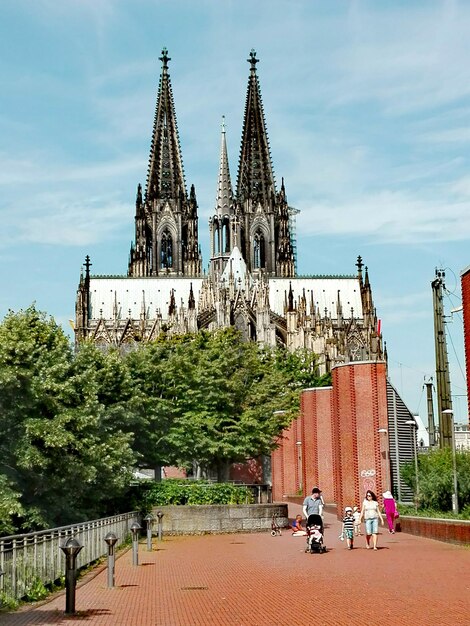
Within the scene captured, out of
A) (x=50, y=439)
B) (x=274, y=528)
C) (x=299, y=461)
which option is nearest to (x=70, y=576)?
(x=50, y=439)

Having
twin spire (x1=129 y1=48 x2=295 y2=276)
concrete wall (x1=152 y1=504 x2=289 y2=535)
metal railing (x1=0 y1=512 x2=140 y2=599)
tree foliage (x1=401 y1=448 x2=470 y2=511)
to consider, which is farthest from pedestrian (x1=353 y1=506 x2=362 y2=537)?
twin spire (x1=129 y1=48 x2=295 y2=276)

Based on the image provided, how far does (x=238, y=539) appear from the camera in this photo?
32.0m

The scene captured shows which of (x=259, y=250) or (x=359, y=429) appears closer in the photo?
(x=359, y=429)

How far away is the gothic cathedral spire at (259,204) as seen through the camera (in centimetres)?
14650

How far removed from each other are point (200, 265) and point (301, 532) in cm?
11555

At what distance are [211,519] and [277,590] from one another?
1941cm

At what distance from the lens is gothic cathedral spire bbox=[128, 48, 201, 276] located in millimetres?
145000

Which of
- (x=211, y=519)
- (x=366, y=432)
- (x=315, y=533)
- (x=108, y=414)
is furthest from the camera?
(x=366, y=432)

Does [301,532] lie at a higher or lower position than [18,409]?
lower

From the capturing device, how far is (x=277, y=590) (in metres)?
16.0

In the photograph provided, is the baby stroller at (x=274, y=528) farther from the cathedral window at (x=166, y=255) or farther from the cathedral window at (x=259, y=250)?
the cathedral window at (x=166, y=255)

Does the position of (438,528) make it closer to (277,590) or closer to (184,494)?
(184,494)

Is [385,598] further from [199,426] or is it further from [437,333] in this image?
[437,333]

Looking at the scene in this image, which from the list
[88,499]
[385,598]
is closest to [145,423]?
[88,499]
